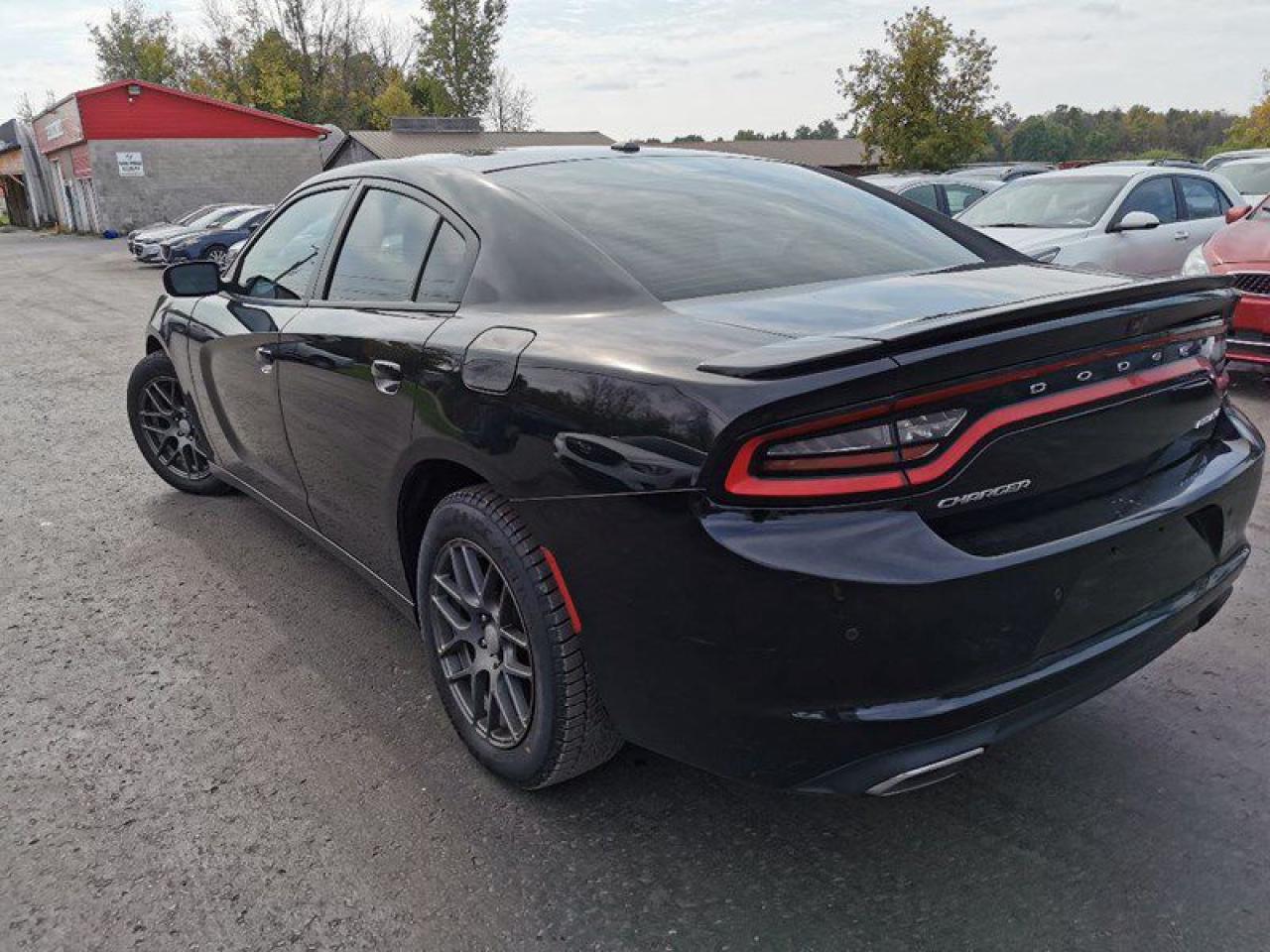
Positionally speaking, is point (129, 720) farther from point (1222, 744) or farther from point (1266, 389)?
point (1266, 389)

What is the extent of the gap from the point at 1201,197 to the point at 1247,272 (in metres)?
3.93

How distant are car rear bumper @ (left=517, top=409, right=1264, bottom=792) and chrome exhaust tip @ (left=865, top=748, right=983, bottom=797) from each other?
0.7 inches

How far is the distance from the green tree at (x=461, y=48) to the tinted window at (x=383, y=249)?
65.2 metres

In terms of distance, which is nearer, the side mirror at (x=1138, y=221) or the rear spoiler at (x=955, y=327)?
the rear spoiler at (x=955, y=327)

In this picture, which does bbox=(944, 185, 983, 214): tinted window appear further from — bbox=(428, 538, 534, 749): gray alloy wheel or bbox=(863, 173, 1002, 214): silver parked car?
bbox=(428, 538, 534, 749): gray alloy wheel

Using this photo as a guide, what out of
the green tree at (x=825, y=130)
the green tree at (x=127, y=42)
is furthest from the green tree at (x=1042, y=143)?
the green tree at (x=127, y=42)

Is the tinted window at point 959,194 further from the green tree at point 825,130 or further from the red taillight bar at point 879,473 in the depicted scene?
the green tree at point 825,130

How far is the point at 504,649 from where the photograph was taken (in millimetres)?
2506

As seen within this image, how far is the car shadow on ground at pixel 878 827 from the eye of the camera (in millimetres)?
2166

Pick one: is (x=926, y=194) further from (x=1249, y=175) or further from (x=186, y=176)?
(x=186, y=176)

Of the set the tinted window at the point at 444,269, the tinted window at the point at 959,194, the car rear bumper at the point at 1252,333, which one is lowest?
the car rear bumper at the point at 1252,333

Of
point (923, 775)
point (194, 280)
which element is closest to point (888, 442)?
point (923, 775)

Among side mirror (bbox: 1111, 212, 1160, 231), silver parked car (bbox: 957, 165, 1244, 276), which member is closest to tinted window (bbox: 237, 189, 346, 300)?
silver parked car (bbox: 957, 165, 1244, 276)

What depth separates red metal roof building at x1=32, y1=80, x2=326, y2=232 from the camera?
132 ft
